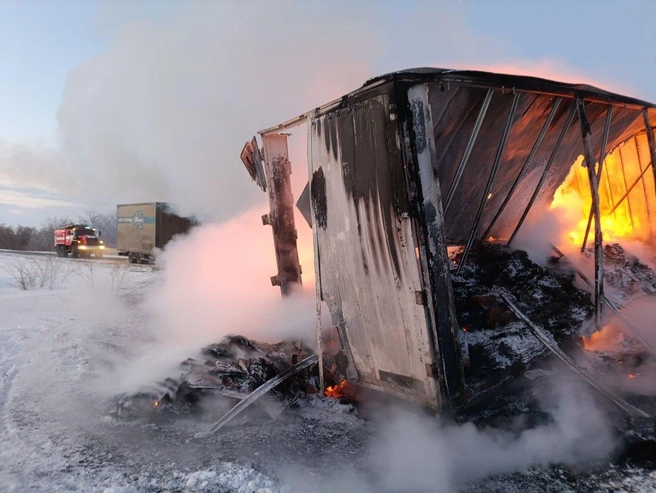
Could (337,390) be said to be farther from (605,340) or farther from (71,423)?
(605,340)

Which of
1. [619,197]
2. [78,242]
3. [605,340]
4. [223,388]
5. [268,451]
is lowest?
[268,451]

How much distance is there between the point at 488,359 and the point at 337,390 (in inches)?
59.6

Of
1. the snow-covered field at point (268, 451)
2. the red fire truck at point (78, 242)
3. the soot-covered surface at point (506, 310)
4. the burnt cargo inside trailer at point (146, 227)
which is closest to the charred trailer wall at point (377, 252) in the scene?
the snow-covered field at point (268, 451)

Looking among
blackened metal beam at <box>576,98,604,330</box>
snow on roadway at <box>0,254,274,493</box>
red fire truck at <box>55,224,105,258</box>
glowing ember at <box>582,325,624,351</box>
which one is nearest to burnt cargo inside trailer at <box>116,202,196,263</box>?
red fire truck at <box>55,224,105,258</box>

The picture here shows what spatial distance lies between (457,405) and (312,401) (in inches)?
56.7

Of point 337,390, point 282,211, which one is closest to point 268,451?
point 337,390

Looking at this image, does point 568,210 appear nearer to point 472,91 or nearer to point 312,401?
point 472,91

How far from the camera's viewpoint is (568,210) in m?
6.30

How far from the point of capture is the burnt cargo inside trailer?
53.8 ft

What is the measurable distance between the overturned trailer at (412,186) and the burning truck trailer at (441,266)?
0.01 meters

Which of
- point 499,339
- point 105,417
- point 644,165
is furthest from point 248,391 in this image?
point 644,165

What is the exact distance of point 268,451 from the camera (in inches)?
125

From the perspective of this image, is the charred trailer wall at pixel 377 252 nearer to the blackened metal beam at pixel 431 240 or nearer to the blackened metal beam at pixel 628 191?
the blackened metal beam at pixel 431 240

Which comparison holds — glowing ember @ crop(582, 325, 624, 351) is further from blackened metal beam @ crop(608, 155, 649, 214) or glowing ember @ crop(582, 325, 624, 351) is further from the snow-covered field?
blackened metal beam @ crop(608, 155, 649, 214)
